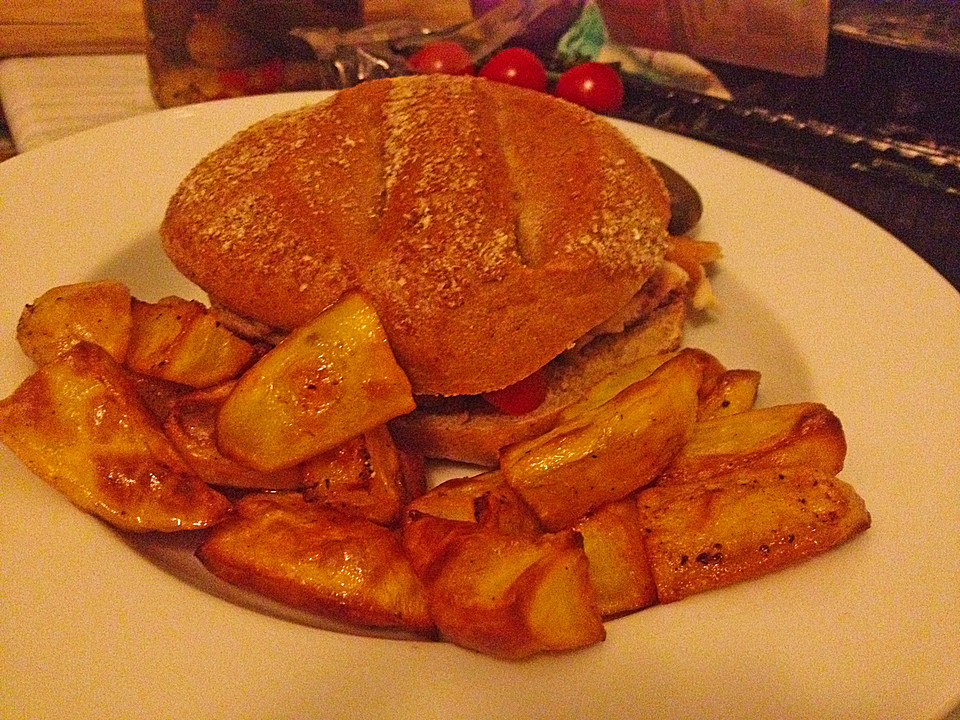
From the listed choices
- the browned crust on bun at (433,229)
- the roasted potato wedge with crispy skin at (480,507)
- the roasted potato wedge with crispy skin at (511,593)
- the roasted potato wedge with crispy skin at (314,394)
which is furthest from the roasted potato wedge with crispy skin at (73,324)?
the roasted potato wedge with crispy skin at (511,593)

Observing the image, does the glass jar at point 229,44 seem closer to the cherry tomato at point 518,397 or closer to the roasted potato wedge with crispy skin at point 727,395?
the cherry tomato at point 518,397

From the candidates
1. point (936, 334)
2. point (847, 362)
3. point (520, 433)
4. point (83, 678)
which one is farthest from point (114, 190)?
point (936, 334)

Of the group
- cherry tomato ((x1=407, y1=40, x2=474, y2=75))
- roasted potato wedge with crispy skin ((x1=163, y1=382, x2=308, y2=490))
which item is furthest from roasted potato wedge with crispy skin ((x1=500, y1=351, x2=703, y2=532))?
cherry tomato ((x1=407, y1=40, x2=474, y2=75))

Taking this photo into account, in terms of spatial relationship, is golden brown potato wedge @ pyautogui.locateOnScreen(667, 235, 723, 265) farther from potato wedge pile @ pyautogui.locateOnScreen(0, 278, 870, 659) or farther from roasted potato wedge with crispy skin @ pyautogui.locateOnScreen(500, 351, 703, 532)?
roasted potato wedge with crispy skin @ pyautogui.locateOnScreen(500, 351, 703, 532)

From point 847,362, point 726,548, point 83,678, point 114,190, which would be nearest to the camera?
point 83,678

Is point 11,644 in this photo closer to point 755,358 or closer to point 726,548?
point 726,548

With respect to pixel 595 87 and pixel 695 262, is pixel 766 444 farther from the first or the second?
pixel 595 87
